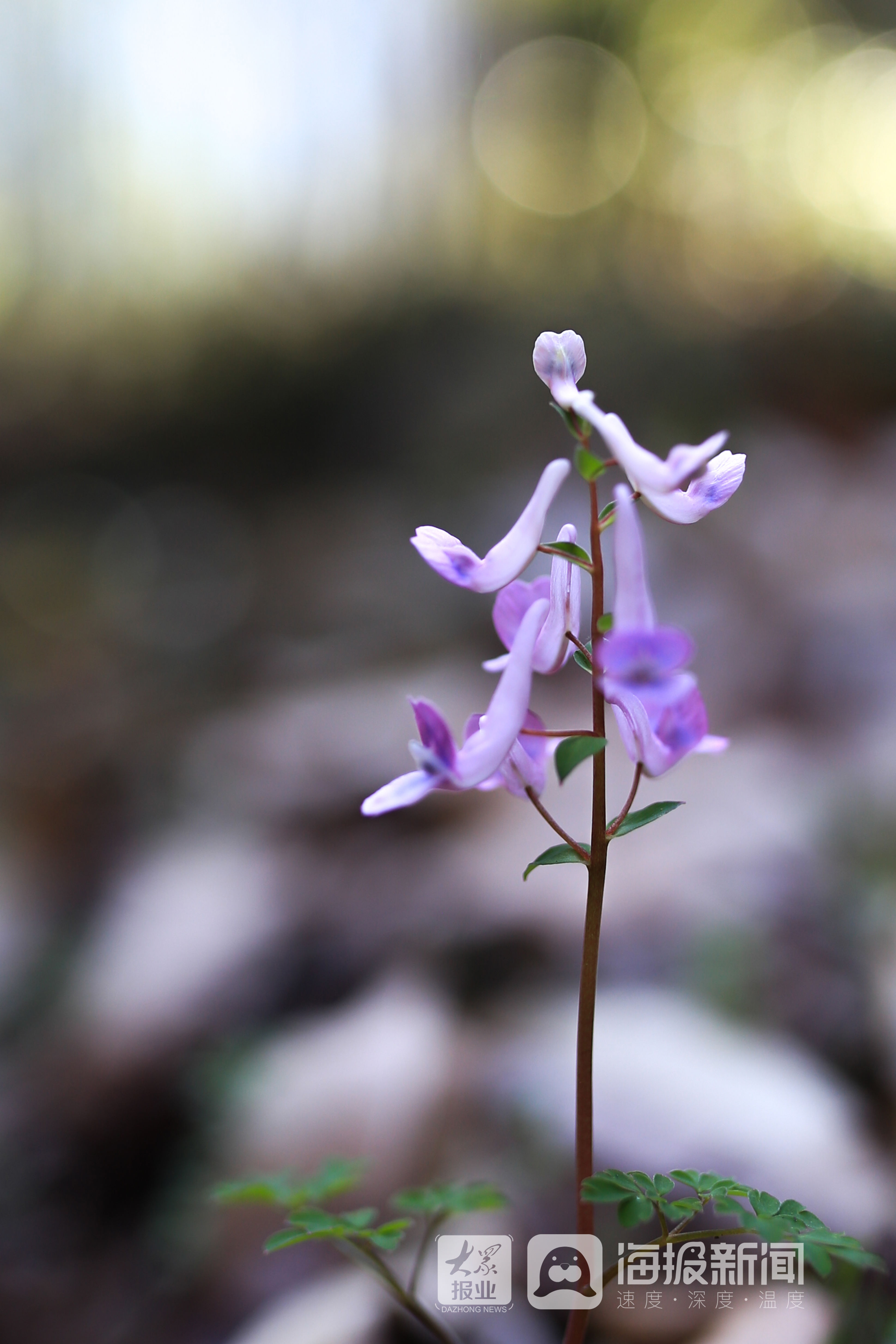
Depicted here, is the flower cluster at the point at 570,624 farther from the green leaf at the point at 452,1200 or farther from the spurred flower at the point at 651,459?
the green leaf at the point at 452,1200

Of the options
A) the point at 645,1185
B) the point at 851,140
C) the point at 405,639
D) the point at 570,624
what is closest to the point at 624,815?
the point at 570,624

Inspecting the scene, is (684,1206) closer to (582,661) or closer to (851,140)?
(582,661)

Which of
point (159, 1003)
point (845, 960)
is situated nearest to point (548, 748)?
point (845, 960)

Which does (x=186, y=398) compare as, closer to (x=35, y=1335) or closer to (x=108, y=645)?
(x=108, y=645)

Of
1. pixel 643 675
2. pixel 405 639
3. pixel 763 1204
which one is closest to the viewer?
pixel 643 675

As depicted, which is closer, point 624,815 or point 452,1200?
point 624,815

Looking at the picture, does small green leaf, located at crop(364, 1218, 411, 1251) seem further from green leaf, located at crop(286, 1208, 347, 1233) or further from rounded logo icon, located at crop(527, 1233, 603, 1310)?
rounded logo icon, located at crop(527, 1233, 603, 1310)
